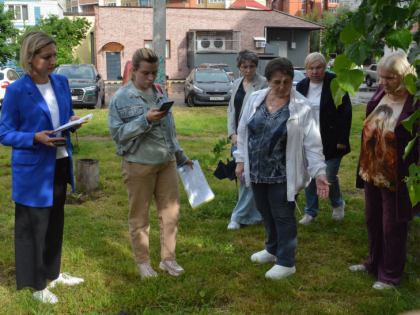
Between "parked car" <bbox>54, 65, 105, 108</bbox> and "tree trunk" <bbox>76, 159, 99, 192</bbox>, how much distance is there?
33.1ft

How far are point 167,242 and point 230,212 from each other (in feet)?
6.48

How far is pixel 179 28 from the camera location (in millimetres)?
39625

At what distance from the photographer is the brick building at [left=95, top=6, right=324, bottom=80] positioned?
38406mm

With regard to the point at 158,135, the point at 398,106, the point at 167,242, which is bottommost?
the point at 167,242

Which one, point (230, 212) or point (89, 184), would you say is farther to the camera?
point (89, 184)

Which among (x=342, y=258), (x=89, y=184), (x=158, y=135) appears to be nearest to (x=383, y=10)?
(x=158, y=135)

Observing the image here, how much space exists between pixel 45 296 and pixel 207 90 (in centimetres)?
1584

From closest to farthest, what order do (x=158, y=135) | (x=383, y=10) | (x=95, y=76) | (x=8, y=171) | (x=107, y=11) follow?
(x=383, y=10) < (x=158, y=135) < (x=8, y=171) < (x=95, y=76) < (x=107, y=11)

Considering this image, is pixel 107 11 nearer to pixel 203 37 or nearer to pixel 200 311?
pixel 203 37

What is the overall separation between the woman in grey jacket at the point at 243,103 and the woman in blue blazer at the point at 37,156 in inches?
83.2

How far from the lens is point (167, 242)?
Answer: 168 inches

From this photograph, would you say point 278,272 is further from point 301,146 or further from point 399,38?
point 399,38

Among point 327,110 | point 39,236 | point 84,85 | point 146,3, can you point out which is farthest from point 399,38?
point 146,3

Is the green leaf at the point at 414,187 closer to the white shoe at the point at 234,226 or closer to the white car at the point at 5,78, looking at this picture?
the white shoe at the point at 234,226
